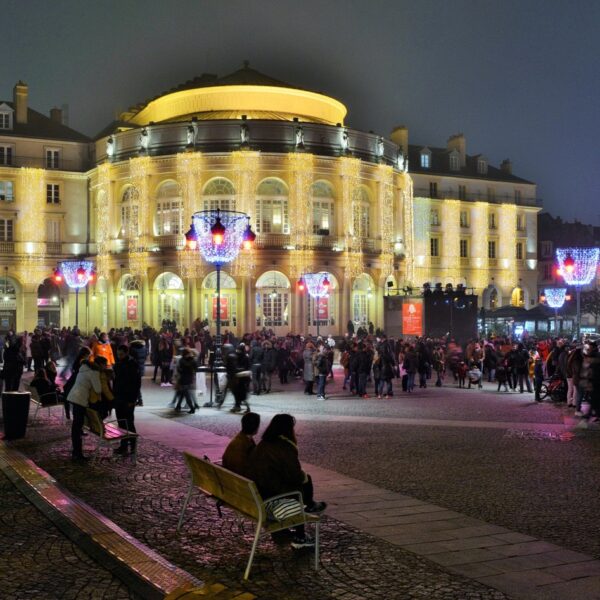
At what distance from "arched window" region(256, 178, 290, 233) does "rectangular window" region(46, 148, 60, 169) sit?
17629mm

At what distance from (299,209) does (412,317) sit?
38.4 feet

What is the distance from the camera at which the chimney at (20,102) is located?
57875 millimetres

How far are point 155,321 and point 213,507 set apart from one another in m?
40.1

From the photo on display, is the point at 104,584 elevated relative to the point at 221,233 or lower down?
lower down

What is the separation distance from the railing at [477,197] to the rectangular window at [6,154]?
1234 inches

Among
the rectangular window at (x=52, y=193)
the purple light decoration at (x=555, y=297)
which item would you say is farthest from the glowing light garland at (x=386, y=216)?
the rectangular window at (x=52, y=193)

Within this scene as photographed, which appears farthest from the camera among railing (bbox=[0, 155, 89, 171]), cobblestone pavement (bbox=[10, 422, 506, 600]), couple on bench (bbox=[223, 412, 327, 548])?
railing (bbox=[0, 155, 89, 171])

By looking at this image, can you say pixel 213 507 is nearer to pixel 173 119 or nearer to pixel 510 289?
pixel 173 119

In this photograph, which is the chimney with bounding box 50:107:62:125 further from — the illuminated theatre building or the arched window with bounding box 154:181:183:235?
the arched window with bounding box 154:181:183:235

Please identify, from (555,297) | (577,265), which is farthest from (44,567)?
(555,297)

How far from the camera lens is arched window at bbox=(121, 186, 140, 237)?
1923 inches

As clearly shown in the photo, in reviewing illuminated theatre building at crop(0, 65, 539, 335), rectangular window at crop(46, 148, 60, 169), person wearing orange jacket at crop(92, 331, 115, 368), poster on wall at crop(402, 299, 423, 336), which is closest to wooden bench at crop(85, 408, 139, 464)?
person wearing orange jacket at crop(92, 331, 115, 368)

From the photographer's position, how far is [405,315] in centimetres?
3969

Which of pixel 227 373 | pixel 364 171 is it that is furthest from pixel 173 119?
pixel 227 373
